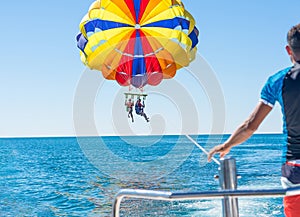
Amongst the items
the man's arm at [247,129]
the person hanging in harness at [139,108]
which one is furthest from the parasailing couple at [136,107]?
the man's arm at [247,129]

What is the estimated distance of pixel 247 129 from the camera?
7.25ft

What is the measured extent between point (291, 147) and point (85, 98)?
248 inches

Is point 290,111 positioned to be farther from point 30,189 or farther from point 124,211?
point 30,189

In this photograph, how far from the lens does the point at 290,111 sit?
7.29ft

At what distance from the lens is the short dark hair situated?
2198mm

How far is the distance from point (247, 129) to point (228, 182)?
0.47 meters

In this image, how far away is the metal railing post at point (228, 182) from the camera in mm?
1807

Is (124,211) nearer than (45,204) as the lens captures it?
Yes

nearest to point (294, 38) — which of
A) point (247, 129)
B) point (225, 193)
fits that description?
point (247, 129)

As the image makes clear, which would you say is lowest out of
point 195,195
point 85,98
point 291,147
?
point 195,195

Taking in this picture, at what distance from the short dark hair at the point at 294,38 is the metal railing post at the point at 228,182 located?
2.45ft

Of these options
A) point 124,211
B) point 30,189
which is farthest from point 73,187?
point 124,211

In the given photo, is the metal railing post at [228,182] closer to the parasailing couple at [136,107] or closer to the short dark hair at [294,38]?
the short dark hair at [294,38]

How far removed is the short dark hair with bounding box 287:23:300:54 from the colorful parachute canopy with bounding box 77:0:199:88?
5835 millimetres
